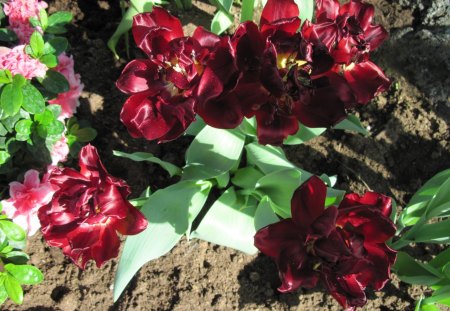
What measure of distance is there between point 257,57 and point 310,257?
440 millimetres

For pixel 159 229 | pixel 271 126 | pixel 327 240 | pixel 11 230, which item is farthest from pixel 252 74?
pixel 11 230

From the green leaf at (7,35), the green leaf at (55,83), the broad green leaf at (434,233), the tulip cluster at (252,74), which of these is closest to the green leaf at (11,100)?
the green leaf at (55,83)

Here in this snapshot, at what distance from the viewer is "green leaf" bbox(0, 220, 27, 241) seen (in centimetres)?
150

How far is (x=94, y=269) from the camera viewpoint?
1.70 m

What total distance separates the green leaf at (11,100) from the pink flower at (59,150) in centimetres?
24

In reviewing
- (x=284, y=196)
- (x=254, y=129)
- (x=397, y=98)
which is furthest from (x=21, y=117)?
(x=397, y=98)

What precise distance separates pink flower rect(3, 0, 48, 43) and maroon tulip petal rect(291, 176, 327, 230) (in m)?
1.09

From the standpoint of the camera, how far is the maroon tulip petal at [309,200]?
3.36ft

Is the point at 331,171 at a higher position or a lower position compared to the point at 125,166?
higher

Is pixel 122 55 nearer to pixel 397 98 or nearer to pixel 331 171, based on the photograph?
pixel 331 171

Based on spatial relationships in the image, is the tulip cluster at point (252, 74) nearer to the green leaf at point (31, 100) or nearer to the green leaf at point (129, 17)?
the green leaf at point (31, 100)

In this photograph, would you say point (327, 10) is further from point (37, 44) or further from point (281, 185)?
point (37, 44)

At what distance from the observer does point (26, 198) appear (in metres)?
1.53

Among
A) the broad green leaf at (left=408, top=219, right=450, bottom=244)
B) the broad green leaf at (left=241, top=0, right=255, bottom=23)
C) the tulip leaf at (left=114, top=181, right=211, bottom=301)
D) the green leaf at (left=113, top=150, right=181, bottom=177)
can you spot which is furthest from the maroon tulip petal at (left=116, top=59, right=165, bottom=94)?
the broad green leaf at (left=408, top=219, right=450, bottom=244)
